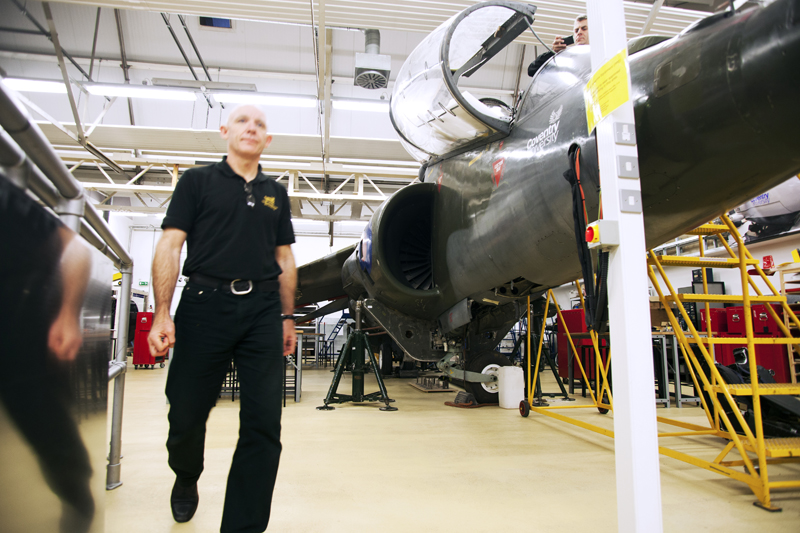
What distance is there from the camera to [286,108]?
1480 cm

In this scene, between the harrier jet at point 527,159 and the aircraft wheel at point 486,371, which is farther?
the aircraft wheel at point 486,371

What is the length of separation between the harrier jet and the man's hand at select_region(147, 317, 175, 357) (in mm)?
2054

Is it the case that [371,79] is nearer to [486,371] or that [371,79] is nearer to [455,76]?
[486,371]

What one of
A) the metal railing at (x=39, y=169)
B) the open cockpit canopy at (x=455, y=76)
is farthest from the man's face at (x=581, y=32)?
the metal railing at (x=39, y=169)

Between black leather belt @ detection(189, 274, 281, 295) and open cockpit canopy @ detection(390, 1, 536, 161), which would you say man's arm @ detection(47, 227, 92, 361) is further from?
open cockpit canopy @ detection(390, 1, 536, 161)

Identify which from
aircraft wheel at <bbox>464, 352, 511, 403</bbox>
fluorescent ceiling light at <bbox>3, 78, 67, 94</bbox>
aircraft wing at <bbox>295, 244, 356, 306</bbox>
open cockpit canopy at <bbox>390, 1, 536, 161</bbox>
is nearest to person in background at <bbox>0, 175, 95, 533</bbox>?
open cockpit canopy at <bbox>390, 1, 536, 161</bbox>

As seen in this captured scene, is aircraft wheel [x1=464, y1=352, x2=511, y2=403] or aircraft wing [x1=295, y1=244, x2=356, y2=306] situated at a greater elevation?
aircraft wing [x1=295, y1=244, x2=356, y2=306]

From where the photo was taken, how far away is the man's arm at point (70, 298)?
102cm

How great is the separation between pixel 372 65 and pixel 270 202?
28.2 ft

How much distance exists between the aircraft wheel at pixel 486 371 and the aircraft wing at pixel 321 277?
9.51 ft

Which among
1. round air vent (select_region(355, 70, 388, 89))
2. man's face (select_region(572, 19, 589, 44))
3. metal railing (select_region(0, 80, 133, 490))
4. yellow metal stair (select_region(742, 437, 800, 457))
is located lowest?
yellow metal stair (select_region(742, 437, 800, 457))

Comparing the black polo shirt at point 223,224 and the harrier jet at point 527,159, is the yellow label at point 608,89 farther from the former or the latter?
the black polo shirt at point 223,224

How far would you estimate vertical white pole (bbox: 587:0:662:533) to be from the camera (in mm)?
1396

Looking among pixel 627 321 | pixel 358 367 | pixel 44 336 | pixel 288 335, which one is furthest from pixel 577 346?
pixel 44 336
